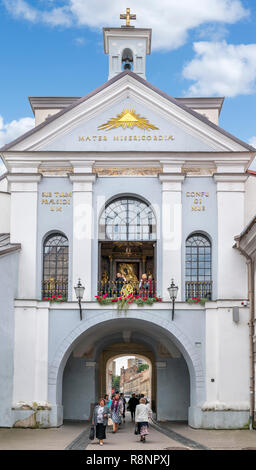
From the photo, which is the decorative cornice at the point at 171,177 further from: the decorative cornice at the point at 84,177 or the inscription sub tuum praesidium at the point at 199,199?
the decorative cornice at the point at 84,177

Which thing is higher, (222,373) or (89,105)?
(89,105)

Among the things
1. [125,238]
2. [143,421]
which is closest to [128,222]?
[125,238]

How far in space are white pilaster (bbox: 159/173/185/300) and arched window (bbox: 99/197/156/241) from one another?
24.4 inches

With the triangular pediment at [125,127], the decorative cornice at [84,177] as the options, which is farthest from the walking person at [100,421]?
the triangular pediment at [125,127]

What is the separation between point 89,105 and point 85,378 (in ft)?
36.8

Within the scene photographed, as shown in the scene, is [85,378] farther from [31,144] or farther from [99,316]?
[31,144]

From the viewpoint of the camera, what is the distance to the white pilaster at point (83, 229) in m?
27.6

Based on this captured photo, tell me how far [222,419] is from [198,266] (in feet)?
18.3

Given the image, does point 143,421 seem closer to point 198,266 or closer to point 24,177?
point 198,266

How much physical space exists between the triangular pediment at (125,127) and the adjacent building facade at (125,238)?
0.04 m

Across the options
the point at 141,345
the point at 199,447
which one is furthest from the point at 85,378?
the point at 199,447

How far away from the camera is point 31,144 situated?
28.5 metres

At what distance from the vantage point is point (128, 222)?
28.7 m

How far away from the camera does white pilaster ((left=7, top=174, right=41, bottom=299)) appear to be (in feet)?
90.4
